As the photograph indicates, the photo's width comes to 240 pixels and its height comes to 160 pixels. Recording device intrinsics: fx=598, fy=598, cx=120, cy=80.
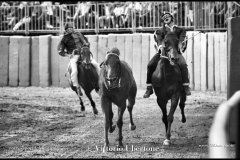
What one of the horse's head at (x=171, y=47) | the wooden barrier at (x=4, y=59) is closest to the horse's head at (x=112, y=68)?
the horse's head at (x=171, y=47)

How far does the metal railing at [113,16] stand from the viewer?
A: 21.6 metres

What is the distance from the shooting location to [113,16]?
22.7m

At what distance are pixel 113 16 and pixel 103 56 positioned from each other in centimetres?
161

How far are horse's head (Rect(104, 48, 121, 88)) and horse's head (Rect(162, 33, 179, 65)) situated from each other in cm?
114

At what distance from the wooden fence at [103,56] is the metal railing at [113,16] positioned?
804 mm

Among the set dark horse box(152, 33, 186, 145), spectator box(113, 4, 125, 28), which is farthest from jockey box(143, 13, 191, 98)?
spectator box(113, 4, 125, 28)

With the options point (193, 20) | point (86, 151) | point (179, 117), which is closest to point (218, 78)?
point (193, 20)

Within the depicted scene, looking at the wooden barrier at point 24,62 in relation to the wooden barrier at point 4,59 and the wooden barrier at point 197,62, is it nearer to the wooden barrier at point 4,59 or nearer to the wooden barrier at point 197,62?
the wooden barrier at point 4,59

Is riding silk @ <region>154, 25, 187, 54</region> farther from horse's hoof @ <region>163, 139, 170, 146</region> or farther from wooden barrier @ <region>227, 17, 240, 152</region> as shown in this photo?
horse's hoof @ <region>163, 139, 170, 146</region>

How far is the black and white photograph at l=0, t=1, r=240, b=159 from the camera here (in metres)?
10.5

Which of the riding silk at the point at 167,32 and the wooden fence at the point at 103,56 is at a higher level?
the riding silk at the point at 167,32

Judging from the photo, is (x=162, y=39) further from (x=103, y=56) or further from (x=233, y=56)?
(x=103, y=56)

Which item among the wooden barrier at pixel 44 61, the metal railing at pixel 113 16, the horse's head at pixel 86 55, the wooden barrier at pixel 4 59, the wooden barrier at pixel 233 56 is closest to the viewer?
the wooden barrier at pixel 233 56

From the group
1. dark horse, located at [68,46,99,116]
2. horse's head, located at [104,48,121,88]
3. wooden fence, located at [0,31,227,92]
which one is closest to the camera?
horse's head, located at [104,48,121,88]
